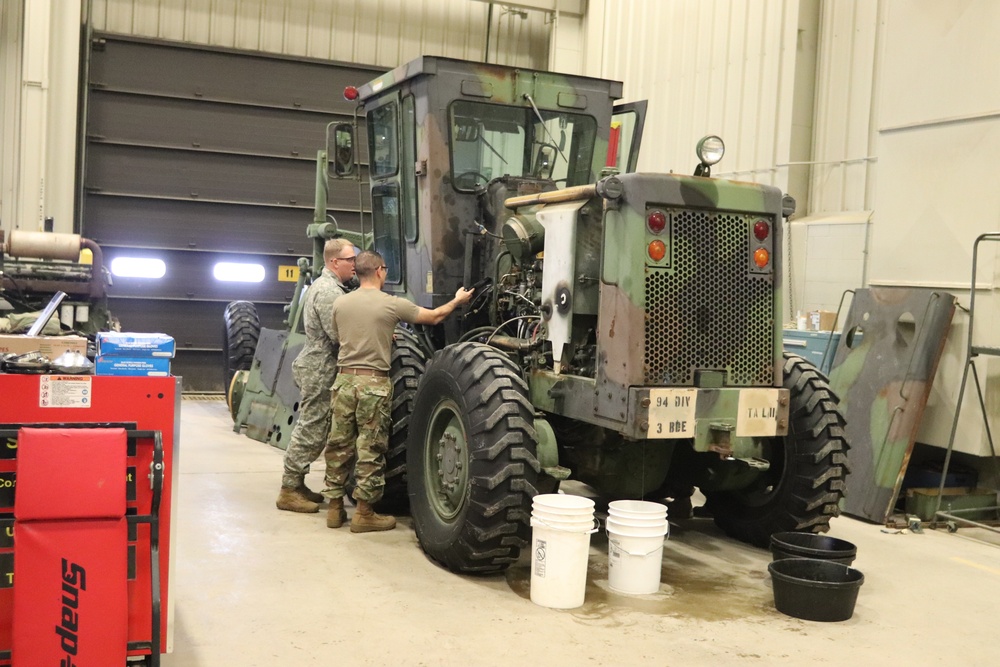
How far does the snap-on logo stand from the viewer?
10.00ft

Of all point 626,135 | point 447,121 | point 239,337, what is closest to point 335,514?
point 447,121

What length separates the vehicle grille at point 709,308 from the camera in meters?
4.72

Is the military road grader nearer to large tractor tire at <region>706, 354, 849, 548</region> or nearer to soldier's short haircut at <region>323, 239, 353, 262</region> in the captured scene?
large tractor tire at <region>706, 354, 849, 548</region>

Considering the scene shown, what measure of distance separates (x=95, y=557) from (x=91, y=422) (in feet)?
1.40

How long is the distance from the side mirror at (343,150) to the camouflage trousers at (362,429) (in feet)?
6.02

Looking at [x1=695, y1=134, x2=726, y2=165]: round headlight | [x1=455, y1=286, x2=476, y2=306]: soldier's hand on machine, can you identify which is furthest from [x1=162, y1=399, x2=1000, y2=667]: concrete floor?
[x1=695, y1=134, x2=726, y2=165]: round headlight

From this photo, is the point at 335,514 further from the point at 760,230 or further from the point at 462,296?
the point at 760,230

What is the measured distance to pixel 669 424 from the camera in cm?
458

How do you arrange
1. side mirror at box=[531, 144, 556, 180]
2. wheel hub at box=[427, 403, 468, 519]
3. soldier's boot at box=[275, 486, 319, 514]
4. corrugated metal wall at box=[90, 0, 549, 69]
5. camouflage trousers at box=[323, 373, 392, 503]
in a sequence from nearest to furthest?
wheel hub at box=[427, 403, 468, 519], camouflage trousers at box=[323, 373, 392, 503], soldier's boot at box=[275, 486, 319, 514], side mirror at box=[531, 144, 556, 180], corrugated metal wall at box=[90, 0, 549, 69]

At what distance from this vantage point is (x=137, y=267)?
11.5 metres

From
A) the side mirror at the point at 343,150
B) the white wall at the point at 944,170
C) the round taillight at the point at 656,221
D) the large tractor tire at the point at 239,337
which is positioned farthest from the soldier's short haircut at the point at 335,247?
the white wall at the point at 944,170

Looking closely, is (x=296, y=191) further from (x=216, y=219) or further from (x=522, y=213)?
(x=522, y=213)

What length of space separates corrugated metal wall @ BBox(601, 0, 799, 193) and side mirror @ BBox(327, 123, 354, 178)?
4147 mm

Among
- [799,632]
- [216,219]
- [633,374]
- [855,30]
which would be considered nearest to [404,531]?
[633,374]
